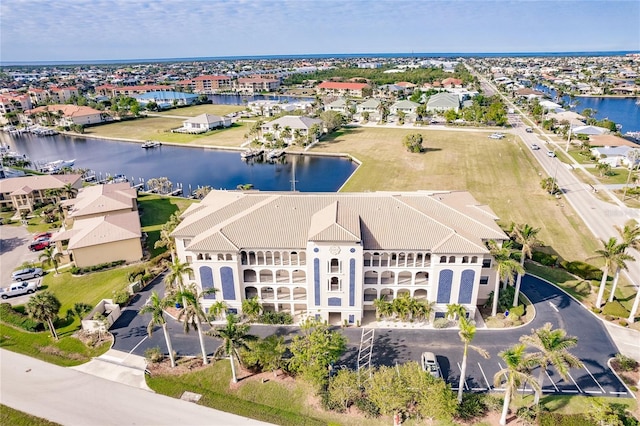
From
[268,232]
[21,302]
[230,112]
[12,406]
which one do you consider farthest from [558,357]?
[230,112]

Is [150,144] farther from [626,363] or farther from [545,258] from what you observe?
[626,363]

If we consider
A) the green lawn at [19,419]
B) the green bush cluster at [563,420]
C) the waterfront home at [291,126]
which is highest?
the waterfront home at [291,126]

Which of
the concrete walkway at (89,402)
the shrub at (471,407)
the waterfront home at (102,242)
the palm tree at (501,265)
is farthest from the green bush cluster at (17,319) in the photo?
the palm tree at (501,265)

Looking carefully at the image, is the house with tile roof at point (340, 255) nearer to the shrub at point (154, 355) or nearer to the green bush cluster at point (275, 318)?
the green bush cluster at point (275, 318)

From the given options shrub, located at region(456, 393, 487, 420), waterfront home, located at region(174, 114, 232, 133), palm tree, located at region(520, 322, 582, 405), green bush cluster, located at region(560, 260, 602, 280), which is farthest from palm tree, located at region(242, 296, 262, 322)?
waterfront home, located at region(174, 114, 232, 133)

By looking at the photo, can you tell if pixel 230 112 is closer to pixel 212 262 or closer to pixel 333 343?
pixel 212 262

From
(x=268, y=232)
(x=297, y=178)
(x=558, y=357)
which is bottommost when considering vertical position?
(x=297, y=178)
